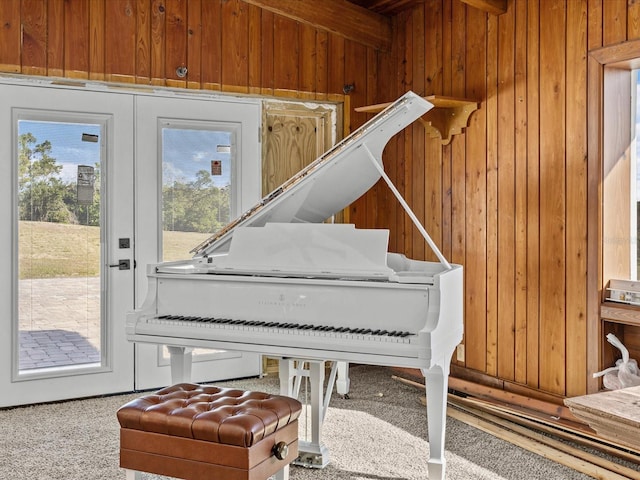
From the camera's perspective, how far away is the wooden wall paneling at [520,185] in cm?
400

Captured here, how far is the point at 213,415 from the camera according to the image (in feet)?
7.84

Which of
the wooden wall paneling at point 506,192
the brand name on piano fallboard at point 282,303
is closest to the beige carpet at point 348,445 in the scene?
the wooden wall paneling at point 506,192

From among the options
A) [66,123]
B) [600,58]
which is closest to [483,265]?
[600,58]

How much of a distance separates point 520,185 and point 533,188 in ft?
0.35

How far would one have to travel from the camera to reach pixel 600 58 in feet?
11.5

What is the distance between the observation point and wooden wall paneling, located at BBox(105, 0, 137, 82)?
4309 millimetres

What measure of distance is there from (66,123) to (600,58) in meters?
3.28

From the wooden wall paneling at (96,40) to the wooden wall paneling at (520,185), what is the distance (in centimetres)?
268

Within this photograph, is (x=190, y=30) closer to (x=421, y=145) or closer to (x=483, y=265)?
(x=421, y=145)

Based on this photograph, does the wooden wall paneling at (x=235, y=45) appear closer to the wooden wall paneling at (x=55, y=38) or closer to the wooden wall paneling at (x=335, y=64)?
the wooden wall paneling at (x=335, y=64)

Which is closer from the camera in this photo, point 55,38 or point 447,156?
point 55,38

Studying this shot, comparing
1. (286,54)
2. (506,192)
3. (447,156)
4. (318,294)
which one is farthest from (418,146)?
(318,294)

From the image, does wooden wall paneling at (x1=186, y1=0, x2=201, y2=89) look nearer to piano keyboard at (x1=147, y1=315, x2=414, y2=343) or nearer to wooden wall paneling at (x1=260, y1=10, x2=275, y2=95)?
wooden wall paneling at (x1=260, y1=10, x2=275, y2=95)

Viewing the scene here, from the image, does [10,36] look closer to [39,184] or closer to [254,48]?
[39,184]
